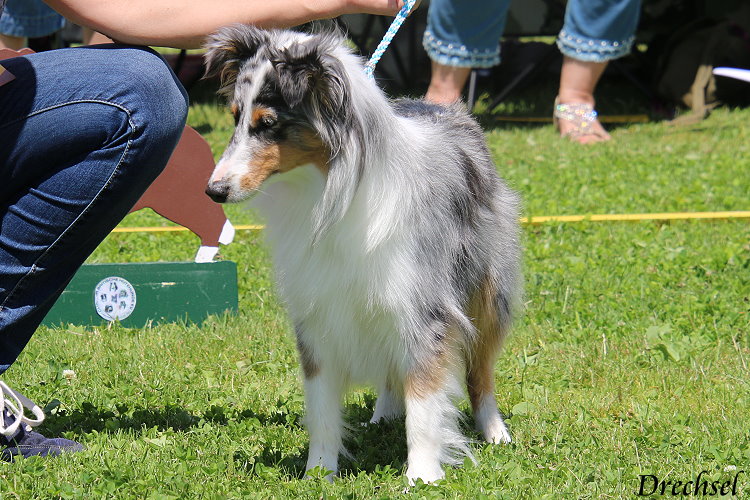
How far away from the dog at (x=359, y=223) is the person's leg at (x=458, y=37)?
189 inches

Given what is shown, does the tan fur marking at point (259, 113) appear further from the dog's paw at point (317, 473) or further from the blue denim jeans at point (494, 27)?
the blue denim jeans at point (494, 27)

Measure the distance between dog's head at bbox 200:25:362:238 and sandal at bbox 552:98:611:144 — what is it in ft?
19.5

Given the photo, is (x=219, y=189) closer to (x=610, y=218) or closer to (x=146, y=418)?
(x=146, y=418)

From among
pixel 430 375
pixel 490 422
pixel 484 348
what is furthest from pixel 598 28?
pixel 430 375

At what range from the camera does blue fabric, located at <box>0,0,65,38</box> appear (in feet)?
21.7

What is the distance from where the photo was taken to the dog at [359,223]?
102 inches

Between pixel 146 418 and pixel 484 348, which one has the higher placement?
pixel 484 348

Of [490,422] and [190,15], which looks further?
[490,422]

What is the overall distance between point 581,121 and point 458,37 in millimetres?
1348

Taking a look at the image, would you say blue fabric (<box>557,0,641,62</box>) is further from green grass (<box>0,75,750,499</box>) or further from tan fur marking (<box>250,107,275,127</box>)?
tan fur marking (<box>250,107,275,127</box>)

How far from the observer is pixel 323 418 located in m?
3.06

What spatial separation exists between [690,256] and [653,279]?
0.43 m

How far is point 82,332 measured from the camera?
4.39m

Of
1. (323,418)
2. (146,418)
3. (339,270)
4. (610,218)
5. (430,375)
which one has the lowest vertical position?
(610,218)
